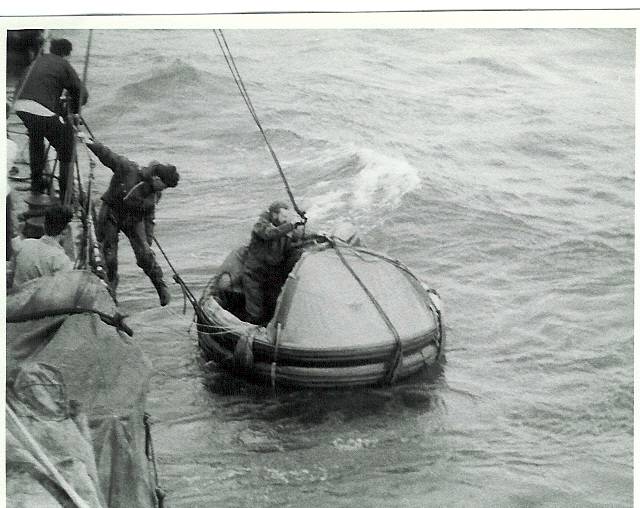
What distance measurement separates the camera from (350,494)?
3.66 m

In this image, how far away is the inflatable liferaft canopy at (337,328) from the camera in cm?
385

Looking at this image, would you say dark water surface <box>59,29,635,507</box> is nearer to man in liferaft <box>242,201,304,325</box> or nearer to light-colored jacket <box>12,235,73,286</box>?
man in liferaft <box>242,201,304,325</box>

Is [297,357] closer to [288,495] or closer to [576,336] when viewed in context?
[288,495]

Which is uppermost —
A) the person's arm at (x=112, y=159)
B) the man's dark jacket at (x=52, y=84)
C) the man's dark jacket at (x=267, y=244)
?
the man's dark jacket at (x=52, y=84)

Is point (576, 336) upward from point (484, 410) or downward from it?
upward

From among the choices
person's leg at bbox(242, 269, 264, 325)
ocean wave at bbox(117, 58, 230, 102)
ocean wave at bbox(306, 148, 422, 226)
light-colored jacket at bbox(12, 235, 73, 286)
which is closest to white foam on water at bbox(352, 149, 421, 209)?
ocean wave at bbox(306, 148, 422, 226)

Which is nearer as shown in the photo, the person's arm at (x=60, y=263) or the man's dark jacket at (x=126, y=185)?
the person's arm at (x=60, y=263)

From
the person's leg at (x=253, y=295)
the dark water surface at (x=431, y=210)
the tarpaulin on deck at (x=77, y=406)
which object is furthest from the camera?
the person's leg at (x=253, y=295)

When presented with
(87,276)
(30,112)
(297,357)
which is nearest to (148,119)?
(30,112)

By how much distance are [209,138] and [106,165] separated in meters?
0.46

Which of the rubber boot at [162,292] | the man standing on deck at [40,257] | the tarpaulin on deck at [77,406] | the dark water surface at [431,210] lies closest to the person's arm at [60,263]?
the man standing on deck at [40,257]

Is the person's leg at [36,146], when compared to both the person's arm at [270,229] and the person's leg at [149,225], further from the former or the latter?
the person's arm at [270,229]

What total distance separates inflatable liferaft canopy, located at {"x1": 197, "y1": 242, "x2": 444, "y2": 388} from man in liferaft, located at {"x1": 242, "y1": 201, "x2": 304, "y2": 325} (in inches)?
3.7

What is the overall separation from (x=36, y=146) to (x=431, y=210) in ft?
5.67
